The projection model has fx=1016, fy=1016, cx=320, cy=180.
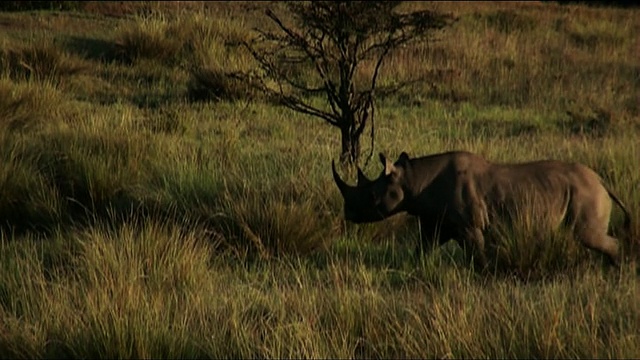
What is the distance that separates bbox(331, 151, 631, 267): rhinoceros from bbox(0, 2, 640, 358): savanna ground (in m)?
0.13

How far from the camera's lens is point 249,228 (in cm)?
632

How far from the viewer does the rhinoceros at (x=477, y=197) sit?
18.5ft

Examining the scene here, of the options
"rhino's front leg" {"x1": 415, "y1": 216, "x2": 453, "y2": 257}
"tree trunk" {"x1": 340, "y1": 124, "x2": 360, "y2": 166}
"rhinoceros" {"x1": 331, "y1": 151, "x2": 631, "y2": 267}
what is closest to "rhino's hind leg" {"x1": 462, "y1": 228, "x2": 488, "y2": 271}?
"rhinoceros" {"x1": 331, "y1": 151, "x2": 631, "y2": 267}

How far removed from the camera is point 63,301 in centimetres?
462

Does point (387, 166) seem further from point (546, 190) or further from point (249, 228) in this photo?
point (249, 228)

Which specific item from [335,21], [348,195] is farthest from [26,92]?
[348,195]

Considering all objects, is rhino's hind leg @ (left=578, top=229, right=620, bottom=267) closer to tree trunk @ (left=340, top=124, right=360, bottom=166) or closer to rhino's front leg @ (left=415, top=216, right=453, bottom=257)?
rhino's front leg @ (left=415, top=216, right=453, bottom=257)

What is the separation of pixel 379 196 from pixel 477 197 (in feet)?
1.84

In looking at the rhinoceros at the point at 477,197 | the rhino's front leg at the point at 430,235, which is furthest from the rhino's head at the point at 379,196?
the rhino's front leg at the point at 430,235

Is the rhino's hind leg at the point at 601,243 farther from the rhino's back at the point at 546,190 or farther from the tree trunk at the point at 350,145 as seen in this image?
the tree trunk at the point at 350,145

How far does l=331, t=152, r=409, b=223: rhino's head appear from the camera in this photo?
583cm

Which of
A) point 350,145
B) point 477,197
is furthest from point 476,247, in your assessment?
point 350,145

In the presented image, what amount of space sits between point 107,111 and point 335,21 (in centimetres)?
346

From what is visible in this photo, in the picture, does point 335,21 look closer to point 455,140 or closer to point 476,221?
point 455,140
